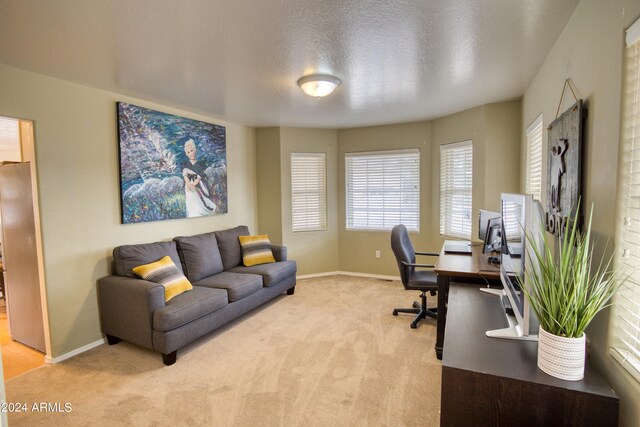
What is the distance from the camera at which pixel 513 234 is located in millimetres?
1820

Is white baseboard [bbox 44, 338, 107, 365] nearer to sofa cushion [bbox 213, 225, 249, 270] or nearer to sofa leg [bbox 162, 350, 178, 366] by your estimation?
sofa leg [bbox 162, 350, 178, 366]

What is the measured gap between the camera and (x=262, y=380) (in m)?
2.51

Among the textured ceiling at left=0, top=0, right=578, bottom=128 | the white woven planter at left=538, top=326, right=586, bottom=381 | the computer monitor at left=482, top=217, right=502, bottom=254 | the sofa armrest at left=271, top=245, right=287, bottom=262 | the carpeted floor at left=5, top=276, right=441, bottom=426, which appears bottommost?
the carpeted floor at left=5, top=276, right=441, bottom=426

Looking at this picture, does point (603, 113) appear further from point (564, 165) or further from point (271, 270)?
point (271, 270)

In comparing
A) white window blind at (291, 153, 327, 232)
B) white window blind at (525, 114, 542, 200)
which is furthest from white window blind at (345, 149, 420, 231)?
white window blind at (525, 114, 542, 200)

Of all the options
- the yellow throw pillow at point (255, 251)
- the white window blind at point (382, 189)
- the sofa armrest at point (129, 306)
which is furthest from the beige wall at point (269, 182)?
the sofa armrest at point (129, 306)

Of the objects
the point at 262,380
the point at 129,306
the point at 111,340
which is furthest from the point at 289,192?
the point at 262,380

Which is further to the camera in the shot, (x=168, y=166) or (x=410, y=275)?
(x=168, y=166)

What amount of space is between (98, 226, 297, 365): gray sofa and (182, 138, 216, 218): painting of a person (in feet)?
1.23

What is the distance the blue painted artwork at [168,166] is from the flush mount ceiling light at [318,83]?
1.84m

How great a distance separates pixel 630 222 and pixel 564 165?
774 millimetres

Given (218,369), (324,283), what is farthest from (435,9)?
(324,283)

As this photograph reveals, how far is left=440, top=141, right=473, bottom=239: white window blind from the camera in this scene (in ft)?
13.8

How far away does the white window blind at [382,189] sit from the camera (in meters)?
5.02
